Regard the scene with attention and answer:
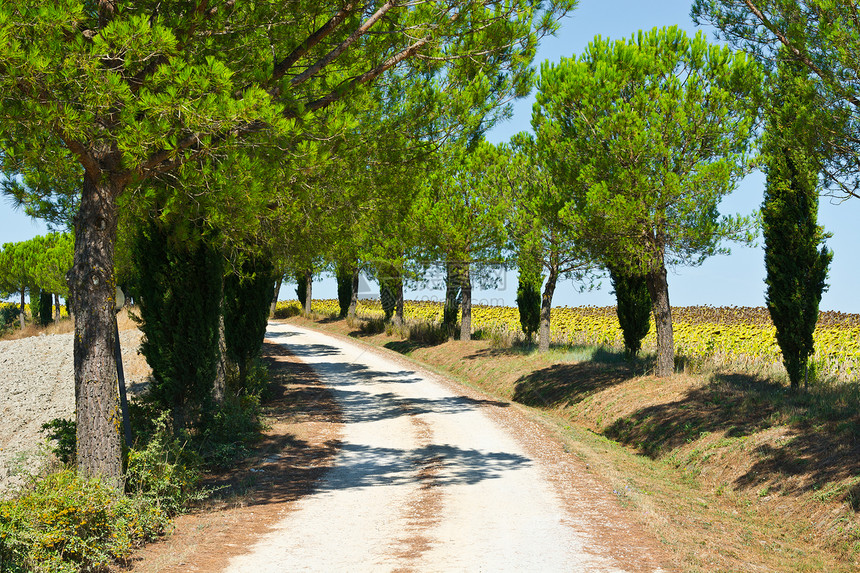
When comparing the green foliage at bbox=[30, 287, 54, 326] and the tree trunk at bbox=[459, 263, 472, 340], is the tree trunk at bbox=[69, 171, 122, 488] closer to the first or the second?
the tree trunk at bbox=[459, 263, 472, 340]

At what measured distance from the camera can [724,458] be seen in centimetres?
1179

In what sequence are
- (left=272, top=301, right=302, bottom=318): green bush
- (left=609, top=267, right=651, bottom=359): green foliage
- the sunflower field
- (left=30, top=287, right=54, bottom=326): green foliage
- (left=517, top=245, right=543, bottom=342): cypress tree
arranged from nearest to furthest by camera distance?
1. the sunflower field
2. (left=609, top=267, right=651, bottom=359): green foliage
3. (left=517, top=245, right=543, bottom=342): cypress tree
4. (left=272, top=301, right=302, bottom=318): green bush
5. (left=30, top=287, right=54, bottom=326): green foliage

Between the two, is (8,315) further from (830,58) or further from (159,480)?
(830,58)

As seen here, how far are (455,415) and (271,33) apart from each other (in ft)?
31.9

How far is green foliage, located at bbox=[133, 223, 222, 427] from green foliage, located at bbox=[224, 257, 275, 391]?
17.8ft

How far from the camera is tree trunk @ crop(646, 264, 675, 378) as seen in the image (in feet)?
57.3

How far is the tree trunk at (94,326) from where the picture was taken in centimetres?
820

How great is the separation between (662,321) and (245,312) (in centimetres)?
1165

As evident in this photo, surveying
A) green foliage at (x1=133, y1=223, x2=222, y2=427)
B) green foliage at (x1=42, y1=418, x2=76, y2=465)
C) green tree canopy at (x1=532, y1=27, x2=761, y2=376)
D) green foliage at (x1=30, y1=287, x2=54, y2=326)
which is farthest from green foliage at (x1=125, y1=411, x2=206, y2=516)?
green foliage at (x1=30, y1=287, x2=54, y2=326)

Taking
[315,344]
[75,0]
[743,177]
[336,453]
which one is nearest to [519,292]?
[315,344]

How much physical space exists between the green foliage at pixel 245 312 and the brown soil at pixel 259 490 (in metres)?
1.55

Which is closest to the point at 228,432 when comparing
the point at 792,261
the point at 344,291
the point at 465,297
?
the point at 792,261

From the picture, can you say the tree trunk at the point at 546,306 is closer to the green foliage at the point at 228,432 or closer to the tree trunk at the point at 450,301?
the tree trunk at the point at 450,301

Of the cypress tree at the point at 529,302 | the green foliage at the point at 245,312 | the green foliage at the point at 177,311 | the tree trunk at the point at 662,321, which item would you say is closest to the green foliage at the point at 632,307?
the tree trunk at the point at 662,321
